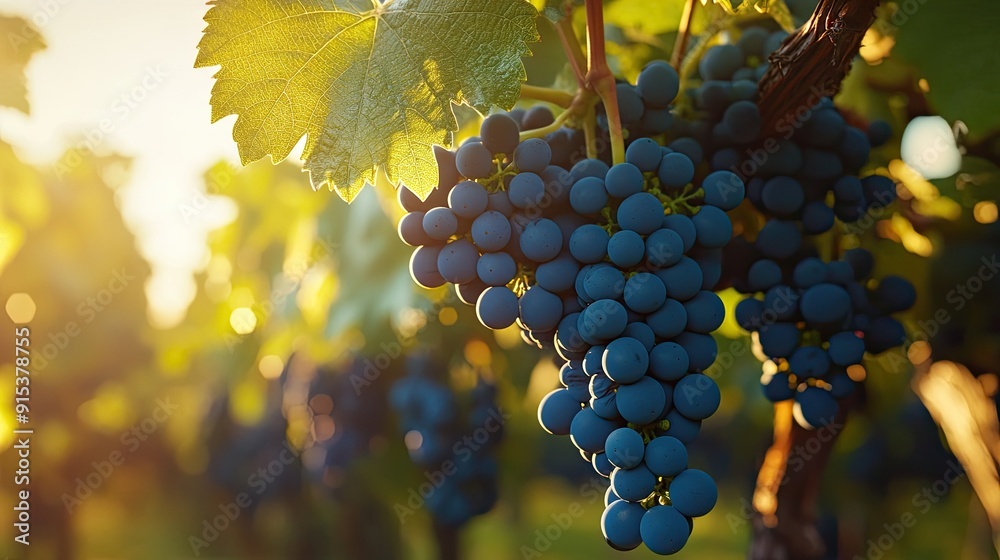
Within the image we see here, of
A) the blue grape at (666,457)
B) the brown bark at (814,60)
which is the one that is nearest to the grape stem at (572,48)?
the brown bark at (814,60)

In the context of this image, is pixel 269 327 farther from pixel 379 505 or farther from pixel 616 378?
pixel 616 378

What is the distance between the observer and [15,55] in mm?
1377

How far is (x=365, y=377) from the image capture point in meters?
2.79

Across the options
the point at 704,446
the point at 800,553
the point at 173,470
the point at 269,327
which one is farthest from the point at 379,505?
the point at 704,446

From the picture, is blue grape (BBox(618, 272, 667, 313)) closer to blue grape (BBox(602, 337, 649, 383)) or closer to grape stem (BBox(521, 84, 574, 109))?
blue grape (BBox(602, 337, 649, 383))

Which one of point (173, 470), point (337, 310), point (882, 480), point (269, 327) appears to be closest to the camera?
point (337, 310)

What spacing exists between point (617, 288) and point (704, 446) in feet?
19.7

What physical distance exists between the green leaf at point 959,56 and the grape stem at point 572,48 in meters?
0.54

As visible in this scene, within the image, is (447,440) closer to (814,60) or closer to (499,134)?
(499,134)

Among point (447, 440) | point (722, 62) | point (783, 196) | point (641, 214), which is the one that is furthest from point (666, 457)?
point (447, 440)

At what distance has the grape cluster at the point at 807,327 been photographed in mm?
968

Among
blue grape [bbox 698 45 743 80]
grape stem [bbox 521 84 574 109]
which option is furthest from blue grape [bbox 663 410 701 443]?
blue grape [bbox 698 45 743 80]

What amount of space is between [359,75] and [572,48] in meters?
0.28

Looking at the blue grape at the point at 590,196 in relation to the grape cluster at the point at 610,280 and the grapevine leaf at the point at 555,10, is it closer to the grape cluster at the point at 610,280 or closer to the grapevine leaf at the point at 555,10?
the grape cluster at the point at 610,280
